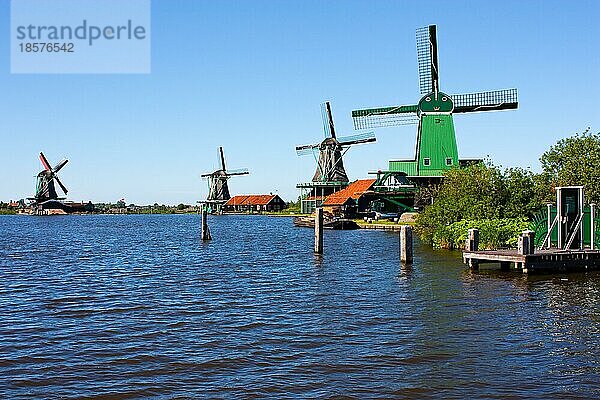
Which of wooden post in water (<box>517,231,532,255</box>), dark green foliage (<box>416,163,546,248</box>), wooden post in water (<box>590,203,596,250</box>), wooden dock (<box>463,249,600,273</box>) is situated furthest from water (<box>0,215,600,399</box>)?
dark green foliage (<box>416,163,546,248</box>)

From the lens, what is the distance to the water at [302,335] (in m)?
11.9

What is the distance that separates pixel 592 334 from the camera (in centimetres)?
1551

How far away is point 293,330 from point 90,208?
191 m

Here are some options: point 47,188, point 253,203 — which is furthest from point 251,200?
point 47,188

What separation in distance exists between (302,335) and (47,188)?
14229 centimetres

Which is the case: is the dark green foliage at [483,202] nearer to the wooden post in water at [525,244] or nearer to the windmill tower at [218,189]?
the wooden post in water at [525,244]

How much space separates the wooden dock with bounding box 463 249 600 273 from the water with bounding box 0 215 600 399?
61cm

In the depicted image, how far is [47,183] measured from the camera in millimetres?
147750

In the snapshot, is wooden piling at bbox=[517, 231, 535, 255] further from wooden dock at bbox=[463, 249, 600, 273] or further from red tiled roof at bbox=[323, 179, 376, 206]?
red tiled roof at bbox=[323, 179, 376, 206]

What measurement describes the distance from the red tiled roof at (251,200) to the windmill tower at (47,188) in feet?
115

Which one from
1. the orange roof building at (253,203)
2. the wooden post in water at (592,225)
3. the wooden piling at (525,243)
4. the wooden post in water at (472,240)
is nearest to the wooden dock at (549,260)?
the wooden piling at (525,243)

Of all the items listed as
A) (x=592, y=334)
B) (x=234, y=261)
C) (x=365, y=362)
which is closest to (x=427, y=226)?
(x=234, y=261)

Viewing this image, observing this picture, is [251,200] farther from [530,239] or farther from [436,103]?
[530,239]

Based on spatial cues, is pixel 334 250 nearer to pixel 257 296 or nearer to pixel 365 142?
pixel 257 296
